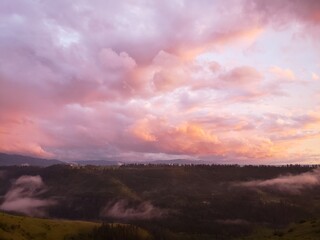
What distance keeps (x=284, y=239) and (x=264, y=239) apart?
7690 millimetres

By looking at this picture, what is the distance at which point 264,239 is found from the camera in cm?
11338

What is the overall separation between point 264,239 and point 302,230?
12.8 m

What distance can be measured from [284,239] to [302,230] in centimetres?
1263

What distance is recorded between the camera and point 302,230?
116 m

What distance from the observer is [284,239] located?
107 meters

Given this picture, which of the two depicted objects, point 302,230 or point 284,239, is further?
point 302,230
